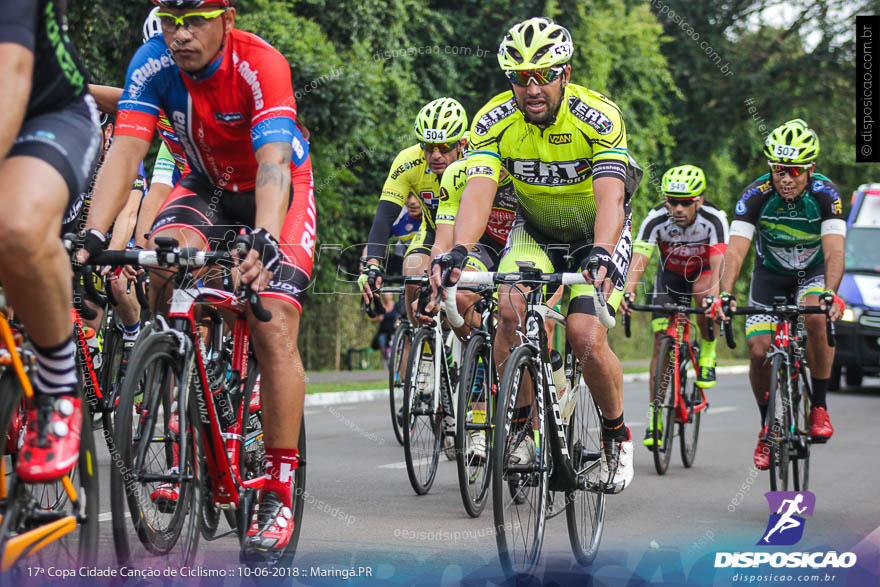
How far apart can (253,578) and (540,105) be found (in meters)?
2.73

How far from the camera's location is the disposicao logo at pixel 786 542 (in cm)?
564

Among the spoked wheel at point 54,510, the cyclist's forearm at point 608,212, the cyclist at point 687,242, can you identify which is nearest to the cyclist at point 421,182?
the cyclist at point 687,242

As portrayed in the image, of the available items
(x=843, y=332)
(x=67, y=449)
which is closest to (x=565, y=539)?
(x=67, y=449)

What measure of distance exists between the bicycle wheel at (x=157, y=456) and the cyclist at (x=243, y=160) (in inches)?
14.7

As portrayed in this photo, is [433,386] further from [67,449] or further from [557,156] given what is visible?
[67,449]

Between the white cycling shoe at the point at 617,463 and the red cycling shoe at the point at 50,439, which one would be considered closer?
the red cycling shoe at the point at 50,439

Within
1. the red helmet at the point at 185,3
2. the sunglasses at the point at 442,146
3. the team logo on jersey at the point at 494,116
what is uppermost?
the red helmet at the point at 185,3

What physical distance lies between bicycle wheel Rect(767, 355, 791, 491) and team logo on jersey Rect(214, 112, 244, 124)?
163 inches

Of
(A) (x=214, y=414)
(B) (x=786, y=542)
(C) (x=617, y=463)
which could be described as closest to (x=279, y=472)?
(A) (x=214, y=414)

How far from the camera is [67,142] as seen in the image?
3.48 m

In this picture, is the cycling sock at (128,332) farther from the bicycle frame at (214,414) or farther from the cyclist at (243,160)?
the bicycle frame at (214,414)

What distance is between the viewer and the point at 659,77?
30578mm

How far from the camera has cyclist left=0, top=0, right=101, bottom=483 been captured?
128 inches

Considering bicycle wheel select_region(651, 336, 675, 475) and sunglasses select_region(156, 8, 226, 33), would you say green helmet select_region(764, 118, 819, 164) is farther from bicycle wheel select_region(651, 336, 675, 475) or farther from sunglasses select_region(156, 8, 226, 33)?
sunglasses select_region(156, 8, 226, 33)
